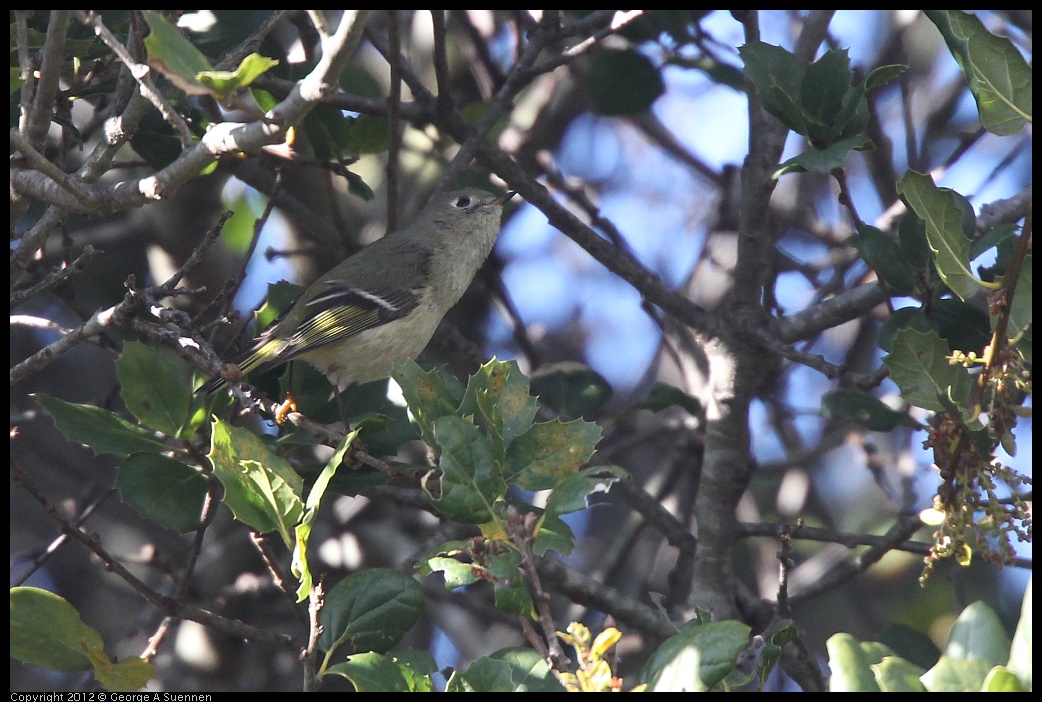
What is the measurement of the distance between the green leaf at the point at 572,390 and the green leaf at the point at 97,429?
1091mm

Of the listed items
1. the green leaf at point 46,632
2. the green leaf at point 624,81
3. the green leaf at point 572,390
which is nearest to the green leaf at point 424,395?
the green leaf at point 46,632

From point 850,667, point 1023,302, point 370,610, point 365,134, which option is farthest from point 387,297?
point 850,667

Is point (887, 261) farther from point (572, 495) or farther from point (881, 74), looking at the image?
point (572, 495)

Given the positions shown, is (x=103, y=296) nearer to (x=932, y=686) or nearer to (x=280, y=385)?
(x=280, y=385)

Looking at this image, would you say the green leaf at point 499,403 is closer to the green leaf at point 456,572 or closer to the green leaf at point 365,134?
the green leaf at point 456,572

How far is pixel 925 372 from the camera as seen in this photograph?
145cm

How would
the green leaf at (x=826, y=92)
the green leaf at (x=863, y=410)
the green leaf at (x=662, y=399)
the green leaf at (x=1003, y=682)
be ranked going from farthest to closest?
1. the green leaf at (x=662, y=399)
2. the green leaf at (x=863, y=410)
3. the green leaf at (x=826, y=92)
4. the green leaf at (x=1003, y=682)

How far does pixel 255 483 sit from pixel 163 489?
549mm

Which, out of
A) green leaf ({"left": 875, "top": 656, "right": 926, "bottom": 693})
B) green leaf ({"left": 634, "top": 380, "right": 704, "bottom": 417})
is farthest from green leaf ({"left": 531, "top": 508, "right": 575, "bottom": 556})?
green leaf ({"left": 634, "top": 380, "right": 704, "bottom": 417})

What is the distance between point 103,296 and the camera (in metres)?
2.93

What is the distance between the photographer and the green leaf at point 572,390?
2.62 m

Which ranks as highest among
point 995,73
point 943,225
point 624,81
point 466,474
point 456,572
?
point 624,81

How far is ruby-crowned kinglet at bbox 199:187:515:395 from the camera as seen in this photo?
8.55 feet
